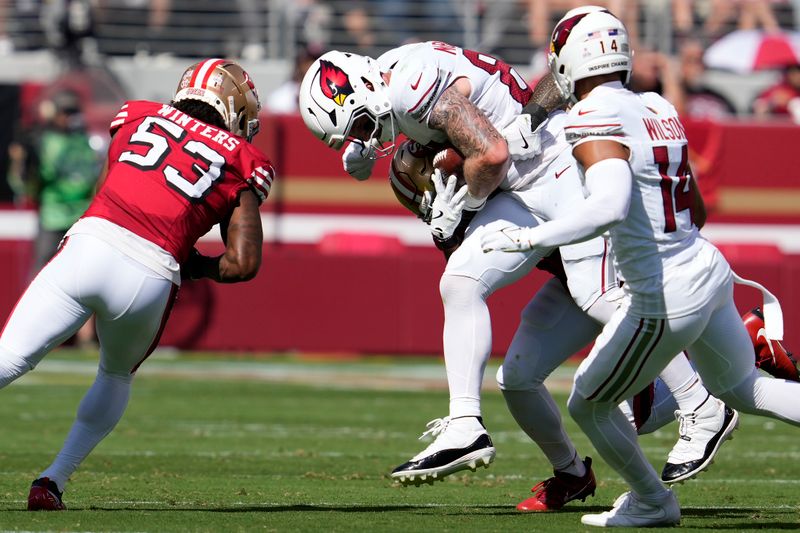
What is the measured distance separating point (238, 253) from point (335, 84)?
818mm

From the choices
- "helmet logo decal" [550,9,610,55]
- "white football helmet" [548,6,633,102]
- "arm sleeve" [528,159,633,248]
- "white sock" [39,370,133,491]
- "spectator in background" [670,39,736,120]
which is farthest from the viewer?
"spectator in background" [670,39,736,120]

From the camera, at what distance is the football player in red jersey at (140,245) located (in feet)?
17.6

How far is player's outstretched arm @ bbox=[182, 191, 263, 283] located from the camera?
5.56 meters

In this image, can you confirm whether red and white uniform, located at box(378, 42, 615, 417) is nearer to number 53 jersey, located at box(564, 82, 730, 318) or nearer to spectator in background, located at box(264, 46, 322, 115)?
number 53 jersey, located at box(564, 82, 730, 318)

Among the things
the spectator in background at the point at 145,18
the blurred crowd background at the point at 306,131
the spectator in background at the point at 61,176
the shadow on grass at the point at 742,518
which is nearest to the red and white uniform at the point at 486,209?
the shadow on grass at the point at 742,518

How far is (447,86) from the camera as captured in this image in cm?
588

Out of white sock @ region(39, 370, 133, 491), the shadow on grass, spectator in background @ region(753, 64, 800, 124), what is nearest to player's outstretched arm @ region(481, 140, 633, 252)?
the shadow on grass

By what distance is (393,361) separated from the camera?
14375 mm

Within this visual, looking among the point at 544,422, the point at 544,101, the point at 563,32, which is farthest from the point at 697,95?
the point at 563,32

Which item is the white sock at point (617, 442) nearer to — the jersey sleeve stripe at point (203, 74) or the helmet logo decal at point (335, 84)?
the helmet logo decal at point (335, 84)

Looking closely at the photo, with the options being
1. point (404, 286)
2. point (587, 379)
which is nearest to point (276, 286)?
point (404, 286)

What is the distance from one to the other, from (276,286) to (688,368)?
8.19 m

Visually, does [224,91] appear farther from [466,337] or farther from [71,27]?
[71,27]

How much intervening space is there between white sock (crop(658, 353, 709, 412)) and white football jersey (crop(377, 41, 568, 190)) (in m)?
0.98
